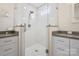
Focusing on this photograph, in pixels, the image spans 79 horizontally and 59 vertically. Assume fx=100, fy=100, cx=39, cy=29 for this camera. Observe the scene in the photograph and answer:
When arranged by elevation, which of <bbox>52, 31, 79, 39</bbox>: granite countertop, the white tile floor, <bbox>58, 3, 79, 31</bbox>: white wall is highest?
<bbox>58, 3, 79, 31</bbox>: white wall

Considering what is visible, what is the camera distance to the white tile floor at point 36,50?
4.63 feet

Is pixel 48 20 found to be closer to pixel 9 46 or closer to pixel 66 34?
pixel 66 34

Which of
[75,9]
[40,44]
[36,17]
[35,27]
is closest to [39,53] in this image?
[40,44]

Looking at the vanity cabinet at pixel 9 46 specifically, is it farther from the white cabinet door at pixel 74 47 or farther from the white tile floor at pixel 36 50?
the white cabinet door at pixel 74 47

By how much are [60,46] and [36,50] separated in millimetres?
342

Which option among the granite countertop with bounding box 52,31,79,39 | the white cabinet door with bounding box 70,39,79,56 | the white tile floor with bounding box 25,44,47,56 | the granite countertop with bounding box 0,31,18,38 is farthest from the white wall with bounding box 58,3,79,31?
the granite countertop with bounding box 0,31,18,38

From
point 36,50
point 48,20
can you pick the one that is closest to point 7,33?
point 36,50

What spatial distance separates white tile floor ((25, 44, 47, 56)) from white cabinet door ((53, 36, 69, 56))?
0.15 metres

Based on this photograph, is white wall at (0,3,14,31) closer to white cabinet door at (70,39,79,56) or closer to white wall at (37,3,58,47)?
white wall at (37,3,58,47)

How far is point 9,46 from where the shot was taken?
136 cm

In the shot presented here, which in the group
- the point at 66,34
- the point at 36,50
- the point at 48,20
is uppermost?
the point at 48,20

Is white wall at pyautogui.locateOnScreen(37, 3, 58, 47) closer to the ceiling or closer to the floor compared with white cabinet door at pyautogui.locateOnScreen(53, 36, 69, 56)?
closer to the ceiling

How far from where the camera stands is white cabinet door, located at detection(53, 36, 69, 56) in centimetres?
138

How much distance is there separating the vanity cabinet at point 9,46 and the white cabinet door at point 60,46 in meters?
0.54
